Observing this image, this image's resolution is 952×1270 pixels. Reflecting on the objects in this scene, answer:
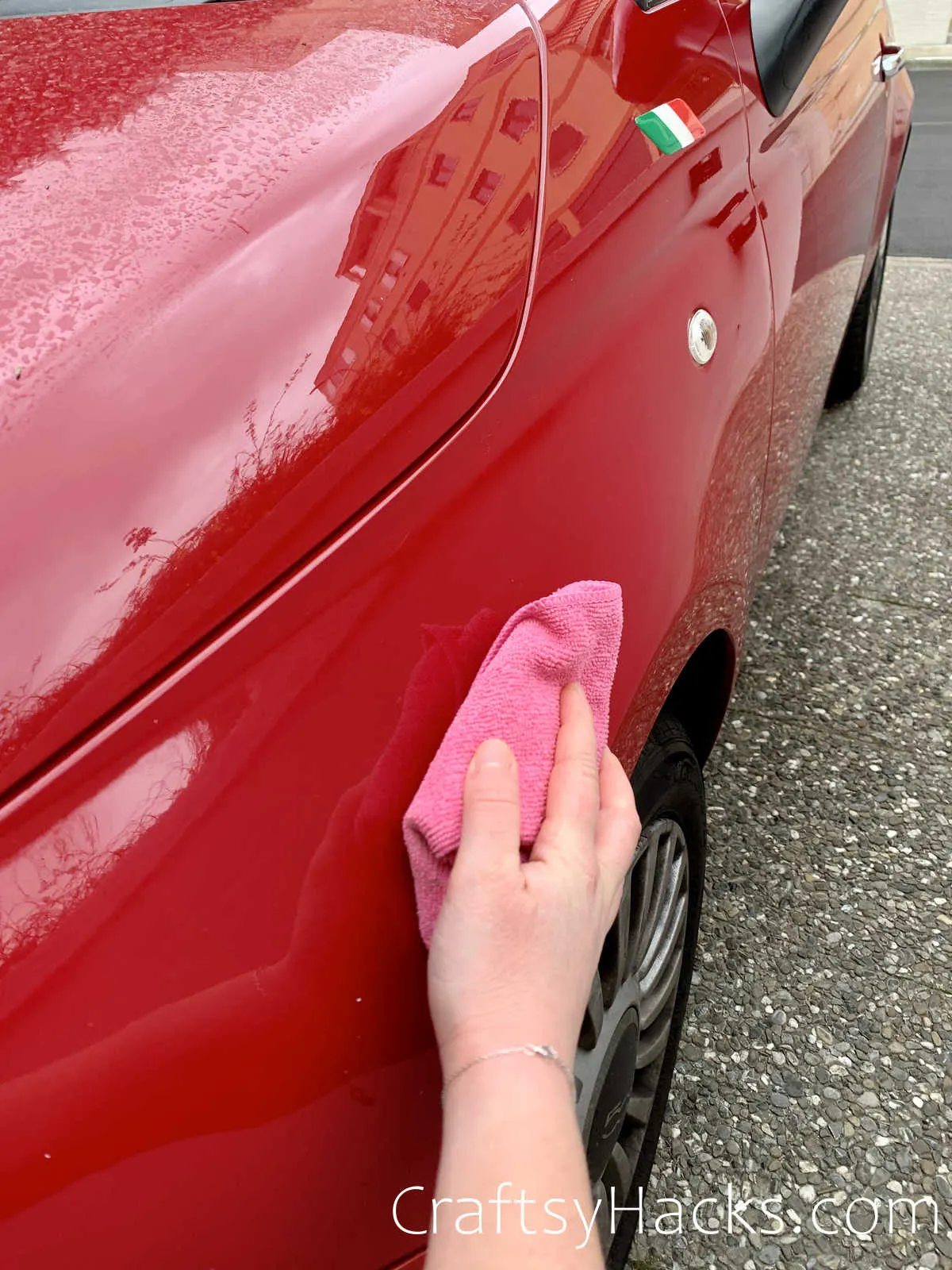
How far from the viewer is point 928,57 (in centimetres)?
1150

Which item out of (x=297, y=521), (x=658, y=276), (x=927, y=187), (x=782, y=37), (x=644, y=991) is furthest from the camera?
(x=927, y=187)

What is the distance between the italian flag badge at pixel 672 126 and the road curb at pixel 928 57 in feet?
39.4

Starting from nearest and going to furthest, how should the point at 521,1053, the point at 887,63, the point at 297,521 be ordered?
the point at 521,1053 → the point at 297,521 → the point at 887,63

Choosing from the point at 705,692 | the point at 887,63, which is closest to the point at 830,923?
the point at 705,692

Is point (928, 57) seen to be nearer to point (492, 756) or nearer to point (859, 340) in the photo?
point (859, 340)

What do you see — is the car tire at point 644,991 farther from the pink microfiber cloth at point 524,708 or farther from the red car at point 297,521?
the pink microfiber cloth at point 524,708

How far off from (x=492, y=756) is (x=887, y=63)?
277 centimetres

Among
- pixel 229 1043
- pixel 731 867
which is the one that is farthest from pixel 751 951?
pixel 229 1043

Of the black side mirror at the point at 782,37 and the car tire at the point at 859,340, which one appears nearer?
the black side mirror at the point at 782,37

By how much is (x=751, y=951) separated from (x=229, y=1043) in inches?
58.4

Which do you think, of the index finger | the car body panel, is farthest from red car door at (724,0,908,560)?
the index finger

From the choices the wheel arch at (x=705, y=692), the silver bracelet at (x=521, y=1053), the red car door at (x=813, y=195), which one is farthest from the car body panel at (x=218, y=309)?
the wheel arch at (x=705, y=692)

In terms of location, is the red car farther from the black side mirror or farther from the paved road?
the paved road

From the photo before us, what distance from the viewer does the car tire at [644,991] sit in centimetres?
131
